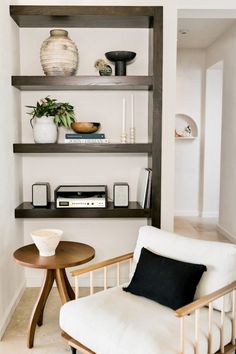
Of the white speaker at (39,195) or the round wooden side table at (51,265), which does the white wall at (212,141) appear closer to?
the white speaker at (39,195)

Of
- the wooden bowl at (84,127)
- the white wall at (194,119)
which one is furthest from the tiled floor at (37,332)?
the white wall at (194,119)

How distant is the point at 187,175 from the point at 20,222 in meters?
3.78

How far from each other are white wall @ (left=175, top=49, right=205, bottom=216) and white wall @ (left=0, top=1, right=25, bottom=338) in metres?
3.67

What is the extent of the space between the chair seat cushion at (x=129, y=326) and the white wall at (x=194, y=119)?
4414 millimetres

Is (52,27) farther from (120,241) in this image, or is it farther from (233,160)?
(233,160)

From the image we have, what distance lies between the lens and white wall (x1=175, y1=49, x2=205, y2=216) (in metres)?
6.22

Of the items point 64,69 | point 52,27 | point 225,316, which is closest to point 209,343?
point 225,316

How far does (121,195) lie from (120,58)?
1062mm

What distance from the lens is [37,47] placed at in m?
3.20

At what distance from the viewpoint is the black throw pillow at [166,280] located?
201 cm

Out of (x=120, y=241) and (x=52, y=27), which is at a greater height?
(x=52, y=27)

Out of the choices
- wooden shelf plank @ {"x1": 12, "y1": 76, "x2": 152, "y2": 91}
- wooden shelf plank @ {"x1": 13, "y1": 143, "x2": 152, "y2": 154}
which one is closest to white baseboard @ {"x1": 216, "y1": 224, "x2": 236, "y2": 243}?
wooden shelf plank @ {"x1": 13, "y1": 143, "x2": 152, "y2": 154}

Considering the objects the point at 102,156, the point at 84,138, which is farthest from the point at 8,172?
the point at 102,156

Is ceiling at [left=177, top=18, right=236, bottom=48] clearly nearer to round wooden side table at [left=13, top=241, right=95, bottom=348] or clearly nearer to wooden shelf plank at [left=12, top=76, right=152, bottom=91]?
wooden shelf plank at [left=12, top=76, right=152, bottom=91]
